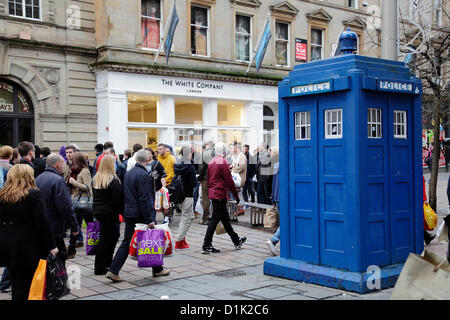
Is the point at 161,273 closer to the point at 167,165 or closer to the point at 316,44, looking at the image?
the point at 167,165

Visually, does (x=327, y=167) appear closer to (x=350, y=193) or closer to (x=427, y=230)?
(x=350, y=193)

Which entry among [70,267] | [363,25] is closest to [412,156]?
[70,267]

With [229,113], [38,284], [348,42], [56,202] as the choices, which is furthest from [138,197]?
[229,113]

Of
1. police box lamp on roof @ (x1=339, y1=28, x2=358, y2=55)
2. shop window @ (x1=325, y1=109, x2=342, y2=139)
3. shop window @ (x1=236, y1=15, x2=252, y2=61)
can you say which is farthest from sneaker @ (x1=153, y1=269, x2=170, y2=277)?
shop window @ (x1=236, y1=15, x2=252, y2=61)

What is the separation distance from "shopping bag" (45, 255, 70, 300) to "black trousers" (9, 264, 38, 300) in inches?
6.5

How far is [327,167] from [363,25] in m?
23.9

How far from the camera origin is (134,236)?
279 inches

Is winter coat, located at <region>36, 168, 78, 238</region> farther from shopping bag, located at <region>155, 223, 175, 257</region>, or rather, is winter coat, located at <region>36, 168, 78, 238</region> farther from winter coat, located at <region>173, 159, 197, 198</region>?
winter coat, located at <region>173, 159, 197, 198</region>

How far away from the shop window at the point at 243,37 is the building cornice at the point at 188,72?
0.95 meters

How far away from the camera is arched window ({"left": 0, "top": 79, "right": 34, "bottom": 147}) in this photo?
58.1 feet

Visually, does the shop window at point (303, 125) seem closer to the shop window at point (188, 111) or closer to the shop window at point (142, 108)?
the shop window at point (142, 108)

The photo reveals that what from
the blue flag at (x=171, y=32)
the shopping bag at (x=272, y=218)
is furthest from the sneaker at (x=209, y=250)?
the blue flag at (x=171, y=32)

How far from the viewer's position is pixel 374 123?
20.9 ft
